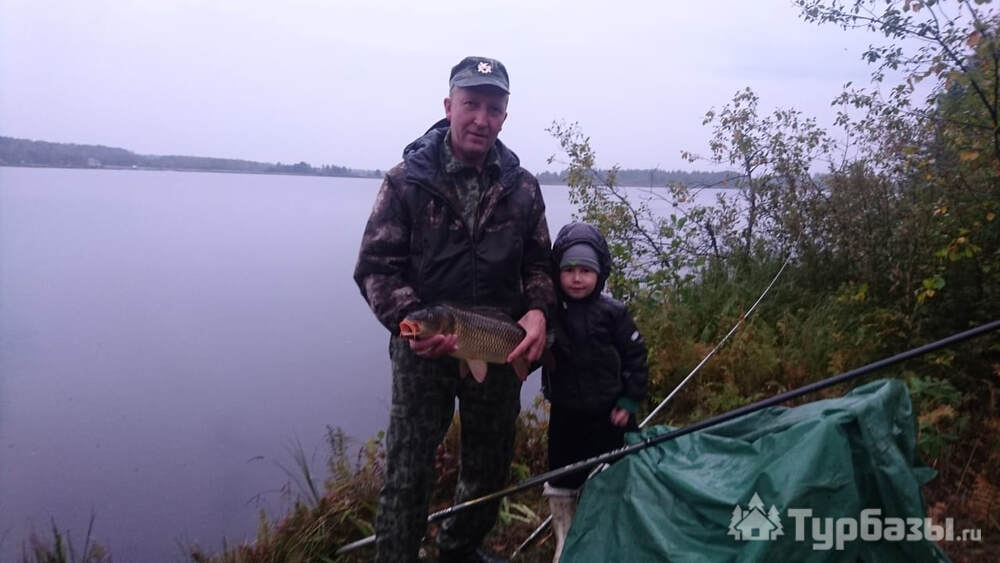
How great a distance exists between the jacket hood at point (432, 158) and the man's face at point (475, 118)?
0.10 meters

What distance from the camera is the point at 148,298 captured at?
8.16 m

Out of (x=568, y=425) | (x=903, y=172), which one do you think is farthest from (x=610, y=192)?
(x=568, y=425)

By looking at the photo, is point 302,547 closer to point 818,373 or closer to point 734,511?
point 734,511

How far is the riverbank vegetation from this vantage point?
3.63 meters

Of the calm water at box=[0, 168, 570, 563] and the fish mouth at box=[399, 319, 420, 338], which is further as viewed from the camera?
the calm water at box=[0, 168, 570, 563]

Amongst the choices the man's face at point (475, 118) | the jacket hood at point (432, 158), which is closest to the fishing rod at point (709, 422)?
the jacket hood at point (432, 158)

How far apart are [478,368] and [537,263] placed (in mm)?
561

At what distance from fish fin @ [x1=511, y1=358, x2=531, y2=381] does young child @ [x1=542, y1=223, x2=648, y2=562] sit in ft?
0.74

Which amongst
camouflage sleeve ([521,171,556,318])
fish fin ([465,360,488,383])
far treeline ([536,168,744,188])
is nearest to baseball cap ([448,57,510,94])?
camouflage sleeve ([521,171,556,318])

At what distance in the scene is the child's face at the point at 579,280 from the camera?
111 inches

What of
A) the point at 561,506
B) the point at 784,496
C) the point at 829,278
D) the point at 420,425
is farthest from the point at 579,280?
the point at 829,278

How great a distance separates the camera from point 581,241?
9.35ft

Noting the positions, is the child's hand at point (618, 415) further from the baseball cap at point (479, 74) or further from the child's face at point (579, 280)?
the baseball cap at point (479, 74)

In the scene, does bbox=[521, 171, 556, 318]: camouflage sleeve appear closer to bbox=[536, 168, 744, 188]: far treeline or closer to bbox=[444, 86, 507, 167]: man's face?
bbox=[444, 86, 507, 167]: man's face
